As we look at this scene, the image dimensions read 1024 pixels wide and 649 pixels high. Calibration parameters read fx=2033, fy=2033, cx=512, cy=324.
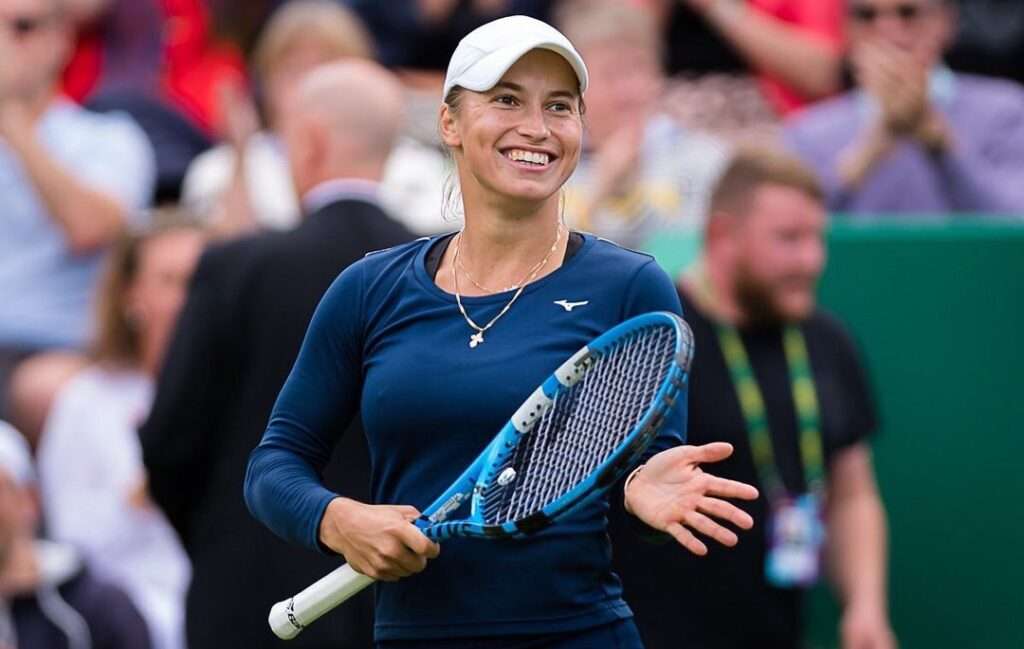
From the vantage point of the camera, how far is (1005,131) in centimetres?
795

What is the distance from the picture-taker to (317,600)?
11.0ft

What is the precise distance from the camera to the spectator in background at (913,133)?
7660 mm

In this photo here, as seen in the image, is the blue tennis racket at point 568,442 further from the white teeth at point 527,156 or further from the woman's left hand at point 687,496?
the white teeth at point 527,156

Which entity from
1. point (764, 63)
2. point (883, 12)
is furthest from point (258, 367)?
point (764, 63)

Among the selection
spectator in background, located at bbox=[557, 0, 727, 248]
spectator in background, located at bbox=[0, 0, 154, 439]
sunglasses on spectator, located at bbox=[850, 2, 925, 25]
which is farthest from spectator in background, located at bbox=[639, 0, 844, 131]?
spectator in background, located at bbox=[0, 0, 154, 439]

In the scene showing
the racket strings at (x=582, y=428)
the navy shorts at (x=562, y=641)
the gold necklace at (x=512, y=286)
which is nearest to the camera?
the racket strings at (x=582, y=428)

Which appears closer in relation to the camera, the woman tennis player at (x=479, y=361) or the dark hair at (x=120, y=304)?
the woman tennis player at (x=479, y=361)

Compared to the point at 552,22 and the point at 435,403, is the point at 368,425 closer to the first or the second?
the point at 435,403

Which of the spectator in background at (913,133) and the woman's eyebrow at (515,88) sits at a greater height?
the woman's eyebrow at (515,88)

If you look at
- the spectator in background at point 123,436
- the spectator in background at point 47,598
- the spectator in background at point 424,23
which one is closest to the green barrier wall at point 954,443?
Answer: the spectator in background at point 123,436

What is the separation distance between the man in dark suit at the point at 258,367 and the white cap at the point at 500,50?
156 cm

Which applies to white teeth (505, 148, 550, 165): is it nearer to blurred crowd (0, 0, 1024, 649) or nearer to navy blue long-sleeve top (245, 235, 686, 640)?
navy blue long-sleeve top (245, 235, 686, 640)

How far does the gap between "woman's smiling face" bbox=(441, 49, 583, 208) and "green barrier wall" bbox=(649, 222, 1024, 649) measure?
405 cm

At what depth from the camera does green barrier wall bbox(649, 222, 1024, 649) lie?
741cm
